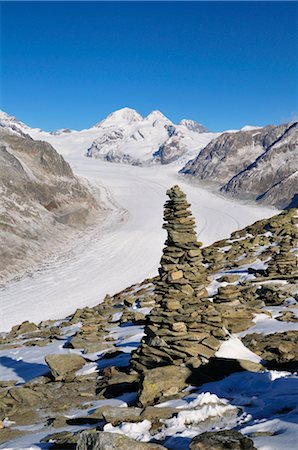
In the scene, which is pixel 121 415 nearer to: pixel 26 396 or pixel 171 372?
pixel 171 372

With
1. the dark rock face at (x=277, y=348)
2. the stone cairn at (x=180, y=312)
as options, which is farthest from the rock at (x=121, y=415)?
the dark rock face at (x=277, y=348)

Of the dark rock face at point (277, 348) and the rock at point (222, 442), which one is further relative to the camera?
the dark rock face at point (277, 348)

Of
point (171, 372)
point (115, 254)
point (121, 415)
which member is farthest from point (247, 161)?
point (121, 415)

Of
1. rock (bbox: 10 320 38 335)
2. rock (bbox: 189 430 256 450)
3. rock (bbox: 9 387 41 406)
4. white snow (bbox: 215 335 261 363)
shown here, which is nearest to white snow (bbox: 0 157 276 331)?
rock (bbox: 10 320 38 335)

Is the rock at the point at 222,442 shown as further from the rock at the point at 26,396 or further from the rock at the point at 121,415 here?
the rock at the point at 26,396

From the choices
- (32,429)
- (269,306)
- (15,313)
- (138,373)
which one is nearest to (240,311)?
(269,306)

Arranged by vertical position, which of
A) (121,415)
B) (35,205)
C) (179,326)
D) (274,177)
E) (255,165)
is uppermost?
(255,165)

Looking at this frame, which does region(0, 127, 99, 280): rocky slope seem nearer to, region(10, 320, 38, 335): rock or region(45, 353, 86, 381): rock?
region(10, 320, 38, 335): rock
